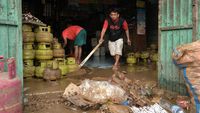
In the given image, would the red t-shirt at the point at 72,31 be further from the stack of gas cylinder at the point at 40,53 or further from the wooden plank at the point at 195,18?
the wooden plank at the point at 195,18

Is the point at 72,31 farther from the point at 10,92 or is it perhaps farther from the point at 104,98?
the point at 10,92

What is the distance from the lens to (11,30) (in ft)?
13.3

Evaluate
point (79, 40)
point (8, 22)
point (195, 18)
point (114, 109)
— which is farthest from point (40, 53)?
point (195, 18)

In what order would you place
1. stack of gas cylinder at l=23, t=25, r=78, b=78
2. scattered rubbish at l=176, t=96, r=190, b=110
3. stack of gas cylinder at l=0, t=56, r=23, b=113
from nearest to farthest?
stack of gas cylinder at l=0, t=56, r=23, b=113
scattered rubbish at l=176, t=96, r=190, b=110
stack of gas cylinder at l=23, t=25, r=78, b=78

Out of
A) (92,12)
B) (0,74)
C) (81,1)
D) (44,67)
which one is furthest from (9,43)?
(92,12)

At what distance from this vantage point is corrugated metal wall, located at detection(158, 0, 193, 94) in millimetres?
4699

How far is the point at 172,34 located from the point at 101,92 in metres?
1.95

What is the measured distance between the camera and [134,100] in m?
4.57

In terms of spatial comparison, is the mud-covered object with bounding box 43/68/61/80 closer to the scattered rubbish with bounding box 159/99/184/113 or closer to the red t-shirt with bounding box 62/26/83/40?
the red t-shirt with bounding box 62/26/83/40

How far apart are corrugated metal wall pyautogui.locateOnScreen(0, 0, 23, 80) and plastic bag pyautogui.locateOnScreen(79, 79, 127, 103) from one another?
125 cm

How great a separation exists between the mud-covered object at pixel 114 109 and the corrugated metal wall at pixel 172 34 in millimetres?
1467

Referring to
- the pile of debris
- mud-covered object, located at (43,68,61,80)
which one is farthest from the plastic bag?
mud-covered object, located at (43,68,61,80)

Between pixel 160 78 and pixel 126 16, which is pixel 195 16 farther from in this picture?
pixel 126 16

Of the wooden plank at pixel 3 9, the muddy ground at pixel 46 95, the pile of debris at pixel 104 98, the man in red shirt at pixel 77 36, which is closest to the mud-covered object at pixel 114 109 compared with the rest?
the pile of debris at pixel 104 98
